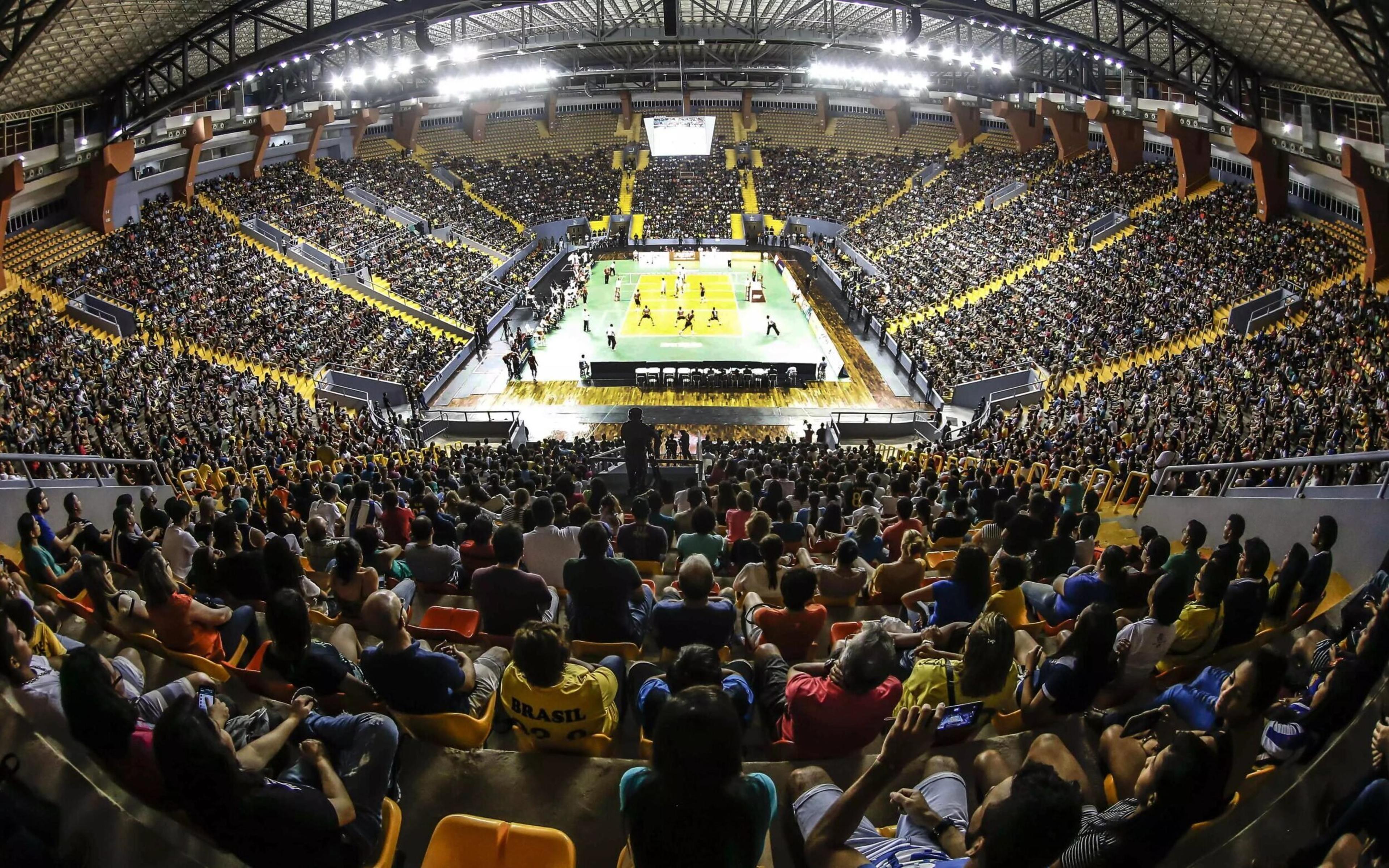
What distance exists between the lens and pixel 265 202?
127ft

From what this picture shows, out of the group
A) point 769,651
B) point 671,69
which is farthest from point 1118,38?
point 769,651

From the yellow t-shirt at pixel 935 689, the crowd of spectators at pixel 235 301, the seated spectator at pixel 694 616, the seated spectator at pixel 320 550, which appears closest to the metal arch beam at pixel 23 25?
the crowd of spectators at pixel 235 301

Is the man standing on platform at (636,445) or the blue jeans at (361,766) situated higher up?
the man standing on platform at (636,445)

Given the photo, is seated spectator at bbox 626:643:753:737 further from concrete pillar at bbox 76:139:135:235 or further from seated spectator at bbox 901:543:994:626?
concrete pillar at bbox 76:139:135:235

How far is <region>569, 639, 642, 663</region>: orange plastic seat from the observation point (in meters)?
5.25

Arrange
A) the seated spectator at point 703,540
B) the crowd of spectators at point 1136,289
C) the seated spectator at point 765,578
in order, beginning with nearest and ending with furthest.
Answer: the seated spectator at point 765,578
the seated spectator at point 703,540
the crowd of spectators at point 1136,289

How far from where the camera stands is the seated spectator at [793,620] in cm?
520

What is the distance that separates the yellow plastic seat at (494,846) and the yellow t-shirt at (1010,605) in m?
3.56

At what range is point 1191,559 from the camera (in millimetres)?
6609

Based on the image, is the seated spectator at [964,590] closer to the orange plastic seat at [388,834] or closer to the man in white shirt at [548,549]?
the man in white shirt at [548,549]

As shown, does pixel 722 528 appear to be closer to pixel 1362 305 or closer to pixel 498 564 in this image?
pixel 498 564

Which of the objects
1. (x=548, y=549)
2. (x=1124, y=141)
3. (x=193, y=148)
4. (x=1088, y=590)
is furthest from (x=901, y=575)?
(x=1124, y=141)

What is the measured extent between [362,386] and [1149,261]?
28.1 meters

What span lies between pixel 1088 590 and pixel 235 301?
31148 mm
